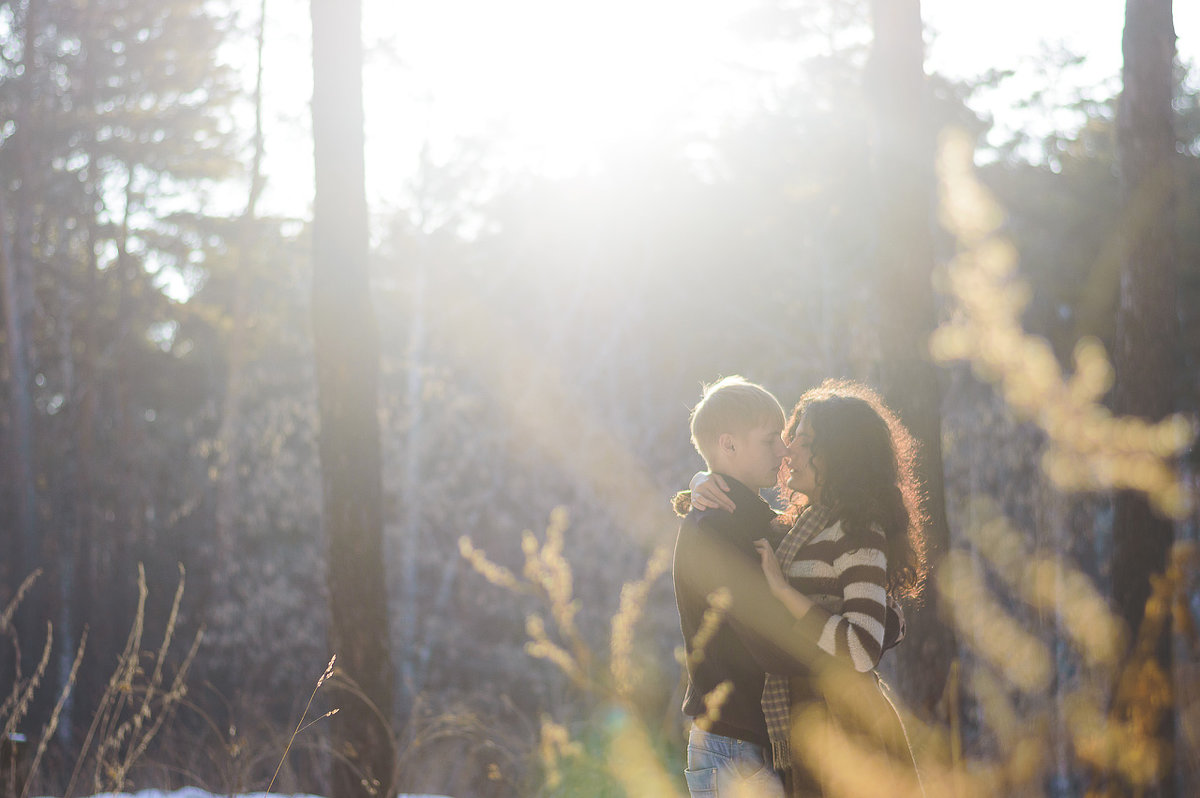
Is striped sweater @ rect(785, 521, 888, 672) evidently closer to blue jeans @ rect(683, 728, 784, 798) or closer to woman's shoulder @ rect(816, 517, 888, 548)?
woman's shoulder @ rect(816, 517, 888, 548)

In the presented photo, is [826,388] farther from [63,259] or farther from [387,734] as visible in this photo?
[63,259]

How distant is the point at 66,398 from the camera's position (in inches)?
842

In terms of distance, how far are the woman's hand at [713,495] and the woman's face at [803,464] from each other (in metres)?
0.19

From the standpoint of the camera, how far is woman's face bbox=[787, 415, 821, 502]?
9.11 ft

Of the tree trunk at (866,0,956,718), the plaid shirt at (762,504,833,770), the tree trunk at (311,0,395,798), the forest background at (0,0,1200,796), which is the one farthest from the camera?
the forest background at (0,0,1200,796)

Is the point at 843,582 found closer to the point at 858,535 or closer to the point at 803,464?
the point at 858,535

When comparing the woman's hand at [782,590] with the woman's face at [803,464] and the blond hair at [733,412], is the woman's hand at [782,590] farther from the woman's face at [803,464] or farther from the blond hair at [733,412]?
the blond hair at [733,412]

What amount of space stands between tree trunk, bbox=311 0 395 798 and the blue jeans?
2809mm

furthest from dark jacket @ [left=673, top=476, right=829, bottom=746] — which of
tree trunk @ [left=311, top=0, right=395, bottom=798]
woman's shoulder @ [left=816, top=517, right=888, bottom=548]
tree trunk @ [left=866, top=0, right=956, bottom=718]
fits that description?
tree trunk @ [left=311, top=0, right=395, bottom=798]

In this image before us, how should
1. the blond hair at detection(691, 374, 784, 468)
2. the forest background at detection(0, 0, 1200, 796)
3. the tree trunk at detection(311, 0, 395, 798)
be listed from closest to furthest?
1. the blond hair at detection(691, 374, 784, 468)
2. the tree trunk at detection(311, 0, 395, 798)
3. the forest background at detection(0, 0, 1200, 796)

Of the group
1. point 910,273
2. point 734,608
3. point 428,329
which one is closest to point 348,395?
point 910,273

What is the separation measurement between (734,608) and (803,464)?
50 centimetres

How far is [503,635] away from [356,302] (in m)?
14.3

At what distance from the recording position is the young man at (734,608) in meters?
2.55
